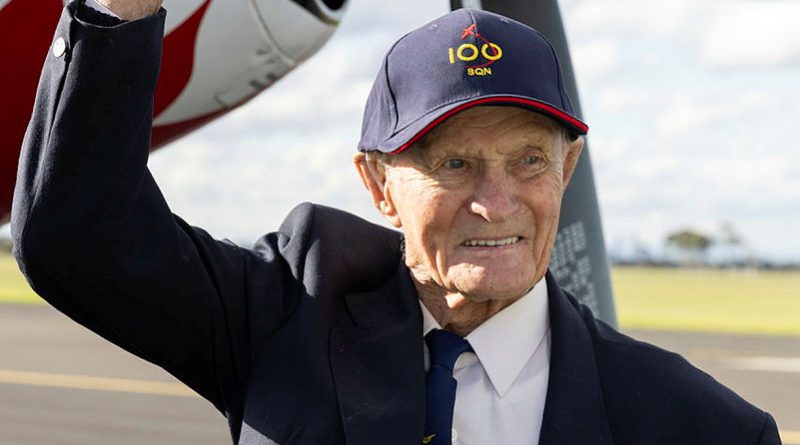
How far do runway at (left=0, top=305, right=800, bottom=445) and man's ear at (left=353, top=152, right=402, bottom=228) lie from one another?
8.52m

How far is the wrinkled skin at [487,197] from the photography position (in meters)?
1.72

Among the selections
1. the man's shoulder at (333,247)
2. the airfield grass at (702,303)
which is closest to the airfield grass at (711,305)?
the airfield grass at (702,303)

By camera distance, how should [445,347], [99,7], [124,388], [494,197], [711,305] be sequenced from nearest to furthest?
[99,7] → [494,197] → [445,347] → [124,388] → [711,305]

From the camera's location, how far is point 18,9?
2.90 metres

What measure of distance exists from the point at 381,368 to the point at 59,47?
0.68 m

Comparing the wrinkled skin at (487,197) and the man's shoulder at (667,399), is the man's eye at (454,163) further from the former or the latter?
the man's shoulder at (667,399)

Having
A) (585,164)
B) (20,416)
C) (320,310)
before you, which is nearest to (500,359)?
(320,310)

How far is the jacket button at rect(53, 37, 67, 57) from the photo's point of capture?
5.25 ft

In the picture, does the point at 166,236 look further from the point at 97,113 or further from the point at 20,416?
the point at 20,416

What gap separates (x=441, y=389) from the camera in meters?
1.77

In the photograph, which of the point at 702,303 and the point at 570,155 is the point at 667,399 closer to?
the point at 570,155

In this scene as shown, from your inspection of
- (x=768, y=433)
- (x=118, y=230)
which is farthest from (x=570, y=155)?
(x=118, y=230)

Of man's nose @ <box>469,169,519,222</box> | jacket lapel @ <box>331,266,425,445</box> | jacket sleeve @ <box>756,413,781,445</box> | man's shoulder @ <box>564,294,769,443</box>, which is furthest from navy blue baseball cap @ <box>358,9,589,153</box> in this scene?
jacket sleeve @ <box>756,413,781,445</box>

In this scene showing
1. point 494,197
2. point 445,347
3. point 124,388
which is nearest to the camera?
point 494,197
